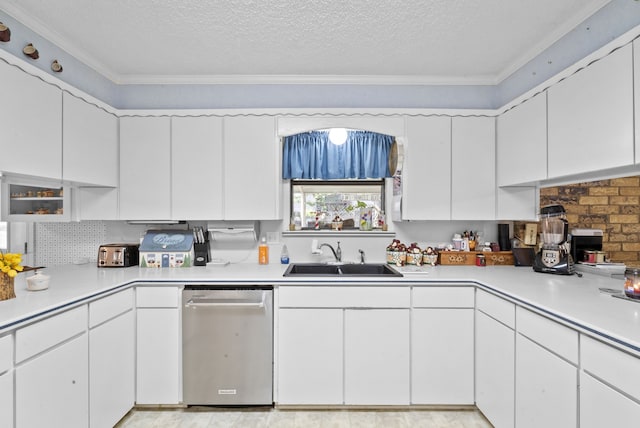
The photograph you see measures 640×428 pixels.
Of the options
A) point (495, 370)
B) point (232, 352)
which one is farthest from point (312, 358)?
point (495, 370)

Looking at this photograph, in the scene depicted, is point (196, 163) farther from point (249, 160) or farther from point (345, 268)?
point (345, 268)

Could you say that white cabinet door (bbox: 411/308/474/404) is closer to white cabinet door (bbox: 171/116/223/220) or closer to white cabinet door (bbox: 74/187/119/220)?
white cabinet door (bbox: 171/116/223/220)

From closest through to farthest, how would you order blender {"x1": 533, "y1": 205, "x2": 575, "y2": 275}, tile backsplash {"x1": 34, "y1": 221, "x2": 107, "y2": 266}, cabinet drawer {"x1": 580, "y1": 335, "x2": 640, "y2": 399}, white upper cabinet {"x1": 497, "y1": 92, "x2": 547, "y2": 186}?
cabinet drawer {"x1": 580, "y1": 335, "x2": 640, "y2": 399}, white upper cabinet {"x1": 497, "y1": 92, "x2": 547, "y2": 186}, blender {"x1": 533, "y1": 205, "x2": 575, "y2": 275}, tile backsplash {"x1": 34, "y1": 221, "x2": 107, "y2": 266}

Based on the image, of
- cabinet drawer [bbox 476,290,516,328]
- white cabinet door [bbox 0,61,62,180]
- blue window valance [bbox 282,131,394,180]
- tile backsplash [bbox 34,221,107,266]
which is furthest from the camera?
blue window valance [bbox 282,131,394,180]

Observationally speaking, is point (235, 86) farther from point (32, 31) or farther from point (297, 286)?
point (297, 286)

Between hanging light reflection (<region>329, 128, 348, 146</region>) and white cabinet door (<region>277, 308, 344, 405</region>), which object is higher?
hanging light reflection (<region>329, 128, 348, 146</region>)

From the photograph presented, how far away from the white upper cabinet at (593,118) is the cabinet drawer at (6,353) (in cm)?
298

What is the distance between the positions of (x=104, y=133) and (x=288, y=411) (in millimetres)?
2554

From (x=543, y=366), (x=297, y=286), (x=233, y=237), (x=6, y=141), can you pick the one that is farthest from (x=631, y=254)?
(x=6, y=141)

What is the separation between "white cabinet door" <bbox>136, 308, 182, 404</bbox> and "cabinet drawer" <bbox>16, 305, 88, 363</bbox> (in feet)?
1.61

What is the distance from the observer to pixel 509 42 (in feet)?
7.51

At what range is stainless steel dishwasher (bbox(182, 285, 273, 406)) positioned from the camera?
2.22m

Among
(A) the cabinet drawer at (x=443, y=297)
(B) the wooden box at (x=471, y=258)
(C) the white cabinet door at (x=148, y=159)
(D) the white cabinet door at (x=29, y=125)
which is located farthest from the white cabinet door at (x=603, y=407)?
(D) the white cabinet door at (x=29, y=125)

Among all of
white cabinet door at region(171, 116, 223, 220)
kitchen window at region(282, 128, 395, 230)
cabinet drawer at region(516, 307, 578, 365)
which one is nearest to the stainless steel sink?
kitchen window at region(282, 128, 395, 230)
